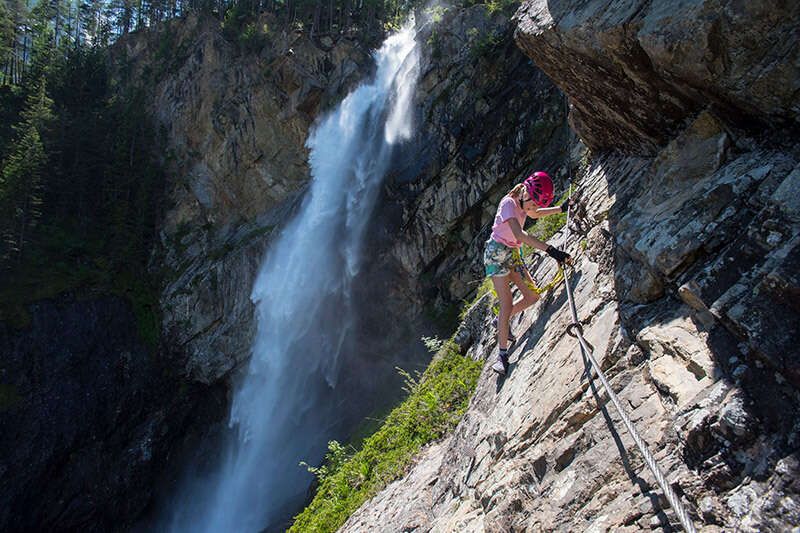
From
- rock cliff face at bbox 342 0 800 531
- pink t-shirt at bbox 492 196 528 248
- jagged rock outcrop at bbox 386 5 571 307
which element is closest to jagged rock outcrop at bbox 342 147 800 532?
rock cliff face at bbox 342 0 800 531

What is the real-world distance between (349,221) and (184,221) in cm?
1344

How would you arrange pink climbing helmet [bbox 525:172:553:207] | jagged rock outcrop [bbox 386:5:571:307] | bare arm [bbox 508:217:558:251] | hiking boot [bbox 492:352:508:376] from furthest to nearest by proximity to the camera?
jagged rock outcrop [bbox 386:5:571:307] < hiking boot [bbox 492:352:508:376] < pink climbing helmet [bbox 525:172:553:207] < bare arm [bbox 508:217:558:251]

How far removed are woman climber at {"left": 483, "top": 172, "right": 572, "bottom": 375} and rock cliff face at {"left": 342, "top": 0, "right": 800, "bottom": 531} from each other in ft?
0.80

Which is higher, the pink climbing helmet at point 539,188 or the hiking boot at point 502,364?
the pink climbing helmet at point 539,188

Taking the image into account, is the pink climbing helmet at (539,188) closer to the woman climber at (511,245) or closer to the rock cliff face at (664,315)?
the woman climber at (511,245)

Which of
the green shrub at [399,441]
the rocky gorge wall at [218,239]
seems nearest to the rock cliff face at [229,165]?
the rocky gorge wall at [218,239]

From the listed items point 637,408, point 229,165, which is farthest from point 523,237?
point 229,165

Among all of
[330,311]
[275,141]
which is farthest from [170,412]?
[275,141]

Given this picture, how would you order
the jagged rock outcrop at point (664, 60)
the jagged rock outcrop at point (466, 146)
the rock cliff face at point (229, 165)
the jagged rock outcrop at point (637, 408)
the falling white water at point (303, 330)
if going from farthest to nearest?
the rock cliff face at point (229, 165) → the falling white water at point (303, 330) → the jagged rock outcrop at point (466, 146) → the jagged rock outcrop at point (664, 60) → the jagged rock outcrop at point (637, 408)

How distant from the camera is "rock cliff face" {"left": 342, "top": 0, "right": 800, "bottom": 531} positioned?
2.50 metres

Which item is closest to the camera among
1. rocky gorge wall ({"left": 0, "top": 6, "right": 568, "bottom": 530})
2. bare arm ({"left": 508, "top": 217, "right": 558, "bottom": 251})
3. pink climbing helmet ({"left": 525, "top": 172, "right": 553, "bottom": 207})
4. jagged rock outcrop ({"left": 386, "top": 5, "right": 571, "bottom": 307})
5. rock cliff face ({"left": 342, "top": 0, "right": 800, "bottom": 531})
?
rock cliff face ({"left": 342, "top": 0, "right": 800, "bottom": 531})

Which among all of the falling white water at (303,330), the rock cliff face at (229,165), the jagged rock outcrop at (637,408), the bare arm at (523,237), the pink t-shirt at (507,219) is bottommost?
the jagged rock outcrop at (637,408)

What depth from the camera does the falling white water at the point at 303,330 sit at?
2008cm

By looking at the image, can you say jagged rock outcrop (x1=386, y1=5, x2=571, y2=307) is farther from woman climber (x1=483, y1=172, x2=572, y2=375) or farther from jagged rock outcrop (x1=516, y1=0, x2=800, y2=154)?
woman climber (x1=483, y1=172, x2=572, y2=375)
